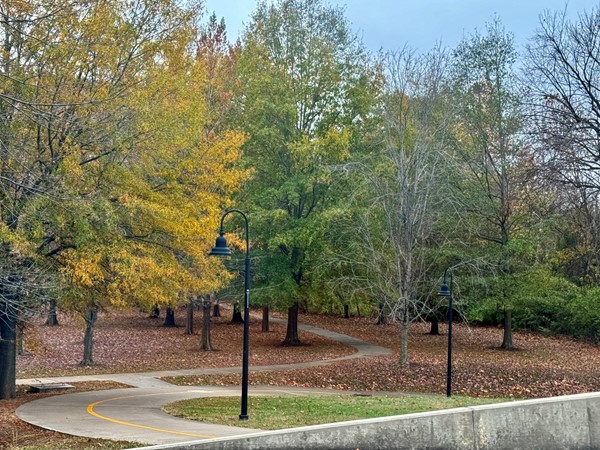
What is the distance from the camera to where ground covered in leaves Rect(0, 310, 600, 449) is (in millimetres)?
23141

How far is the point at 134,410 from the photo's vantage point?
17344 mm

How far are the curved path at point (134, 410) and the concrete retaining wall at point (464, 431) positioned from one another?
18.7ft

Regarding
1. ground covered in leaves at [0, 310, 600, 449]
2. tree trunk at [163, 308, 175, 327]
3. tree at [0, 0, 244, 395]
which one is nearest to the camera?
tree at [0, 0, 244, 395]

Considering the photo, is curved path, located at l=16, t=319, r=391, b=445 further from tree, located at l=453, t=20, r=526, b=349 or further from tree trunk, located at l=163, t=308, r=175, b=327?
tree trunk, located at l=163, t=308, r=175, b=327

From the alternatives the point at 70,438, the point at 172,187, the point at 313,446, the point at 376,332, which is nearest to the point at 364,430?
the point at 313,446

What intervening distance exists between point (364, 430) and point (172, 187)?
13.5 metres

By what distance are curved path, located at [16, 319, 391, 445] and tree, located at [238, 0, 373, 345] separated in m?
6.99

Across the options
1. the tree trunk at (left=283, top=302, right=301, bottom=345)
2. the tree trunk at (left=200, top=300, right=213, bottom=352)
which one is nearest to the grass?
the tree trunk at (left=200, top=300, right=213, bottom=352)

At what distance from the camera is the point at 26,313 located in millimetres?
16859

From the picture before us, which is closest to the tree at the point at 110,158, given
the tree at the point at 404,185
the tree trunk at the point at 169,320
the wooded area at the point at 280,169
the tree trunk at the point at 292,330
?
the wooded area at the point at 280,169

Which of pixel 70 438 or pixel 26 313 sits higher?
pixel 26 313

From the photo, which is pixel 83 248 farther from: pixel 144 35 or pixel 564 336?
pixel 564 336

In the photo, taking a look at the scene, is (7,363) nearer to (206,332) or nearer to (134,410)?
(134,410)

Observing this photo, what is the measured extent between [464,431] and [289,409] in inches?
398
